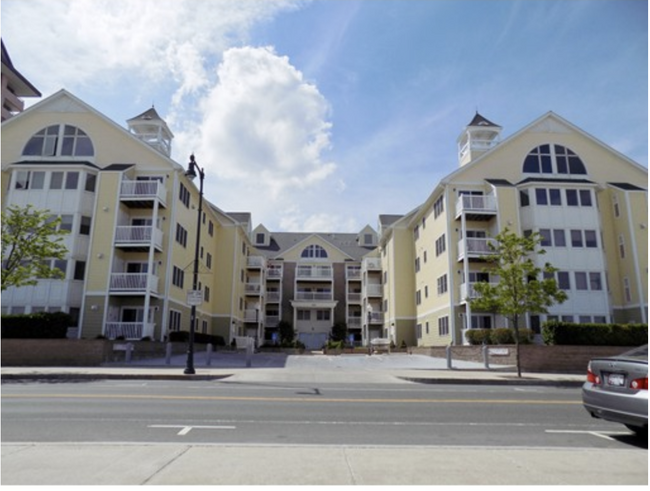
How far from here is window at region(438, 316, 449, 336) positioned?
32.7 m

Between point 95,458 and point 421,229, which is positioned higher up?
point 421,229

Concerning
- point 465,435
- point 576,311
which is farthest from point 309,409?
point 576,311

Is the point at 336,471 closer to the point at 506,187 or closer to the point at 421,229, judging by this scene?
the point at 506,187

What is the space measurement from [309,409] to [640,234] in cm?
2961

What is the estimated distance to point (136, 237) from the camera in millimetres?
29766

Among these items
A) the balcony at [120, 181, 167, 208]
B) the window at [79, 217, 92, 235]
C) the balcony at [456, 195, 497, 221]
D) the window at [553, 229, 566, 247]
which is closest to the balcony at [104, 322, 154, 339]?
the window at [79, 217, 92, 235]

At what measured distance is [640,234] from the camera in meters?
31.0

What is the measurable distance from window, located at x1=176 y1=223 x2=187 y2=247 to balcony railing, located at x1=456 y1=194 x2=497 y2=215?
18.9 m

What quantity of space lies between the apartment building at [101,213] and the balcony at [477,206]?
61.1 ft

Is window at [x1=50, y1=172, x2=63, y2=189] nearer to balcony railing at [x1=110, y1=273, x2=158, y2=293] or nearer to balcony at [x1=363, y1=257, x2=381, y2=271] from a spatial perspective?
balcony railing at [x1=110, y1=273, x2=158, y2=293]

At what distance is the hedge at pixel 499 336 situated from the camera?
26094 mm

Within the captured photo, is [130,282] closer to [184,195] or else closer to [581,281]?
[184,195]

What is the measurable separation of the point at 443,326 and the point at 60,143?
28.6 m

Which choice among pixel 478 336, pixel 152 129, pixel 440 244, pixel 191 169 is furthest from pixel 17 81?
pixel 478 336
